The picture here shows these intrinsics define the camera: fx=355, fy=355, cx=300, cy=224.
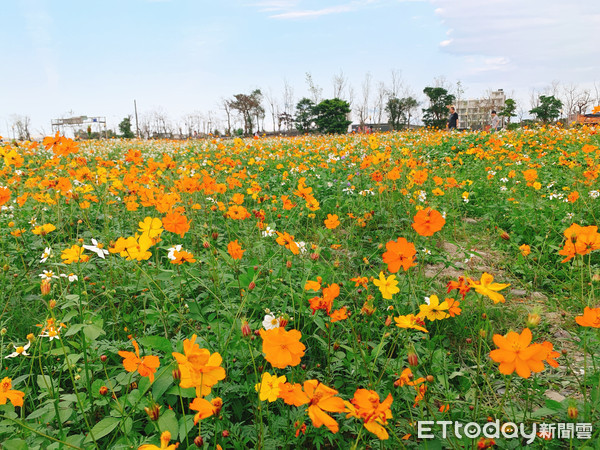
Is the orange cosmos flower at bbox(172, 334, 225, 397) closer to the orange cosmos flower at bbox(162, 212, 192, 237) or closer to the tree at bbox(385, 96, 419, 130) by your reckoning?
the orange cosmos flower at bbox(162, 212, 192, 237)

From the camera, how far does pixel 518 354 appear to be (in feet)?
2.73

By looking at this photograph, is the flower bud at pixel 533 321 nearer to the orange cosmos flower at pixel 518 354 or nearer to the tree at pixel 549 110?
the orange cosmos flower at pixel 518 354

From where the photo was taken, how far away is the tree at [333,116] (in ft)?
101

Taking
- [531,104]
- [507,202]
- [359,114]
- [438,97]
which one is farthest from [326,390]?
[531,104]

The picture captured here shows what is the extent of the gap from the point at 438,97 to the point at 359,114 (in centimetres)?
1411

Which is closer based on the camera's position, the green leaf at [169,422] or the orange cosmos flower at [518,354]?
the orange cosmos flower at [518,354]

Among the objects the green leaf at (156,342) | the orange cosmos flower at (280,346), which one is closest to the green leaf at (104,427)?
the green leaf at (156,342)

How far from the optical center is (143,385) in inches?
49.6

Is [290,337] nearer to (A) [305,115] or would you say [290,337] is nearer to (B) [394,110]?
(A) [305,115]

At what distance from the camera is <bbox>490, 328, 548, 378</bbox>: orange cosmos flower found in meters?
0.82

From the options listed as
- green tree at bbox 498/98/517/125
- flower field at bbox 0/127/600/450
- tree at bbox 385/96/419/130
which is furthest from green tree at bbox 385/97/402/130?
flower field at bbox 0/127/600/450

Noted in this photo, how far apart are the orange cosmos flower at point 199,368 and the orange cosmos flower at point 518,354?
2.09 ft

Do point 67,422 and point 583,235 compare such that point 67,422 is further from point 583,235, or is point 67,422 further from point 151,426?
point 583,235

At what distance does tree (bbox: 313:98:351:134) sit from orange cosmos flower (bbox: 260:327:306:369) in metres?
30.9
